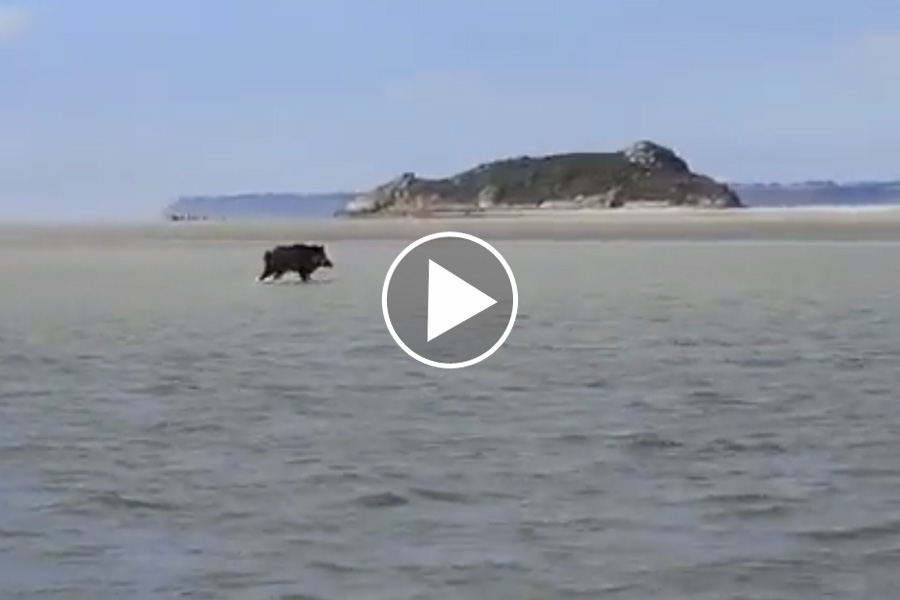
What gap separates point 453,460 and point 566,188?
57.3 metres

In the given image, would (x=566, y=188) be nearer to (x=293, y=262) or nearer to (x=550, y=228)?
(x=550, y=228)

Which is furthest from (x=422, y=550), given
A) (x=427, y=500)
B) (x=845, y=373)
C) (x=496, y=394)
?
(x=845, y=373)

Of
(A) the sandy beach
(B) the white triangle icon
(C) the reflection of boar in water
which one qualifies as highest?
(B) the white triangle icon

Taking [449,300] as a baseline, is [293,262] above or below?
below

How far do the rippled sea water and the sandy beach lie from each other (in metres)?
23.5

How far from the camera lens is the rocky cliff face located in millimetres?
62250

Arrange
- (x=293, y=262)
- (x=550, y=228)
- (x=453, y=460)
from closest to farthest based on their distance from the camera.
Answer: (x=453, y=460) → (x=293, y=262) → (x=550, y=228)

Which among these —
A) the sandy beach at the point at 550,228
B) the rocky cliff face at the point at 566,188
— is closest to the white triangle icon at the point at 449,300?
the sandy beach at the point at 550,228

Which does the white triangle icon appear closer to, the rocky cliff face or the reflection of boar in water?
the reflection of boar in water

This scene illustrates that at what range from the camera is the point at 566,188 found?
65188 mm

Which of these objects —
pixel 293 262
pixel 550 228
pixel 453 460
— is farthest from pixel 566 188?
pixel 453 460

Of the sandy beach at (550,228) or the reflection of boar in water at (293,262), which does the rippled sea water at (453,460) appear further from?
the sandy beach at (550,228)

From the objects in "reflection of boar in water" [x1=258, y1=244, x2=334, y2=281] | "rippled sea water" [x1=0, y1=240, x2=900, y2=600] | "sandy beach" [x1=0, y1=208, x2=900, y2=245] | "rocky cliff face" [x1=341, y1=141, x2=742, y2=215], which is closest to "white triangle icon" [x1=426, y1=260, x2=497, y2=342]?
"rippled sea water" [x1=0, y1=240, x2=900, y2=600]

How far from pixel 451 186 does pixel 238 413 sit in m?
54.9
